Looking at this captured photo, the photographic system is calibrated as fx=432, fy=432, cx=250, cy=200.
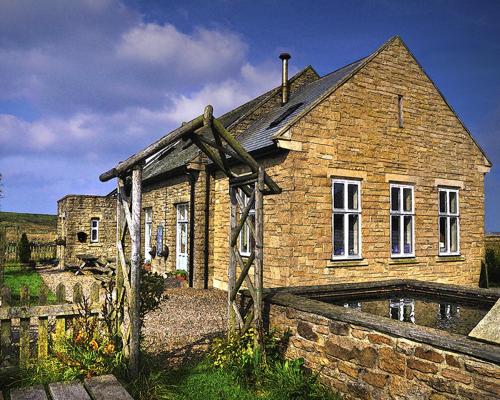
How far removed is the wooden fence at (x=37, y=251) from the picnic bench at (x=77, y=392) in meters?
25.7

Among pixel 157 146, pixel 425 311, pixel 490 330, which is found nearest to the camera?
pixel 490 330

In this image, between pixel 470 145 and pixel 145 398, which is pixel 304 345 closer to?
pixel 145 398

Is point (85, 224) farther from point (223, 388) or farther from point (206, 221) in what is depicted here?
point (223, 388)

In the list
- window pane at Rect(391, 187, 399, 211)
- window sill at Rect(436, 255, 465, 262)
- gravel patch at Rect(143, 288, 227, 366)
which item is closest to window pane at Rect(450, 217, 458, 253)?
window sill at Rect(436, 255, 465, 262)

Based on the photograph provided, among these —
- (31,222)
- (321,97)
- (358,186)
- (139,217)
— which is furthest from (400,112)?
(31,222)

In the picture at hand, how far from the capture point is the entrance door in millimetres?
15757

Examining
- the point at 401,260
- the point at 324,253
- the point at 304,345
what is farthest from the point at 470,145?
the point at 304,345

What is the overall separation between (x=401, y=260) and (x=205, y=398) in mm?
8686

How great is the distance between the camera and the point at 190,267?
14.0 meters

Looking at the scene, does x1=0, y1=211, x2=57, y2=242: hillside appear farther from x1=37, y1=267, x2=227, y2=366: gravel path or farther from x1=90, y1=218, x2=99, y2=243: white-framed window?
x1=37, y1=267, x2=227, y2=366: gravel path

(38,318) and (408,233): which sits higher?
(408,233)

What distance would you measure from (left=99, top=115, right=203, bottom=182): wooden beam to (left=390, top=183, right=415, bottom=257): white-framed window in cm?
827

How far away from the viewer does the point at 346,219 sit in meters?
11.3

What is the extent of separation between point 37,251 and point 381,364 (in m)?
27.5
